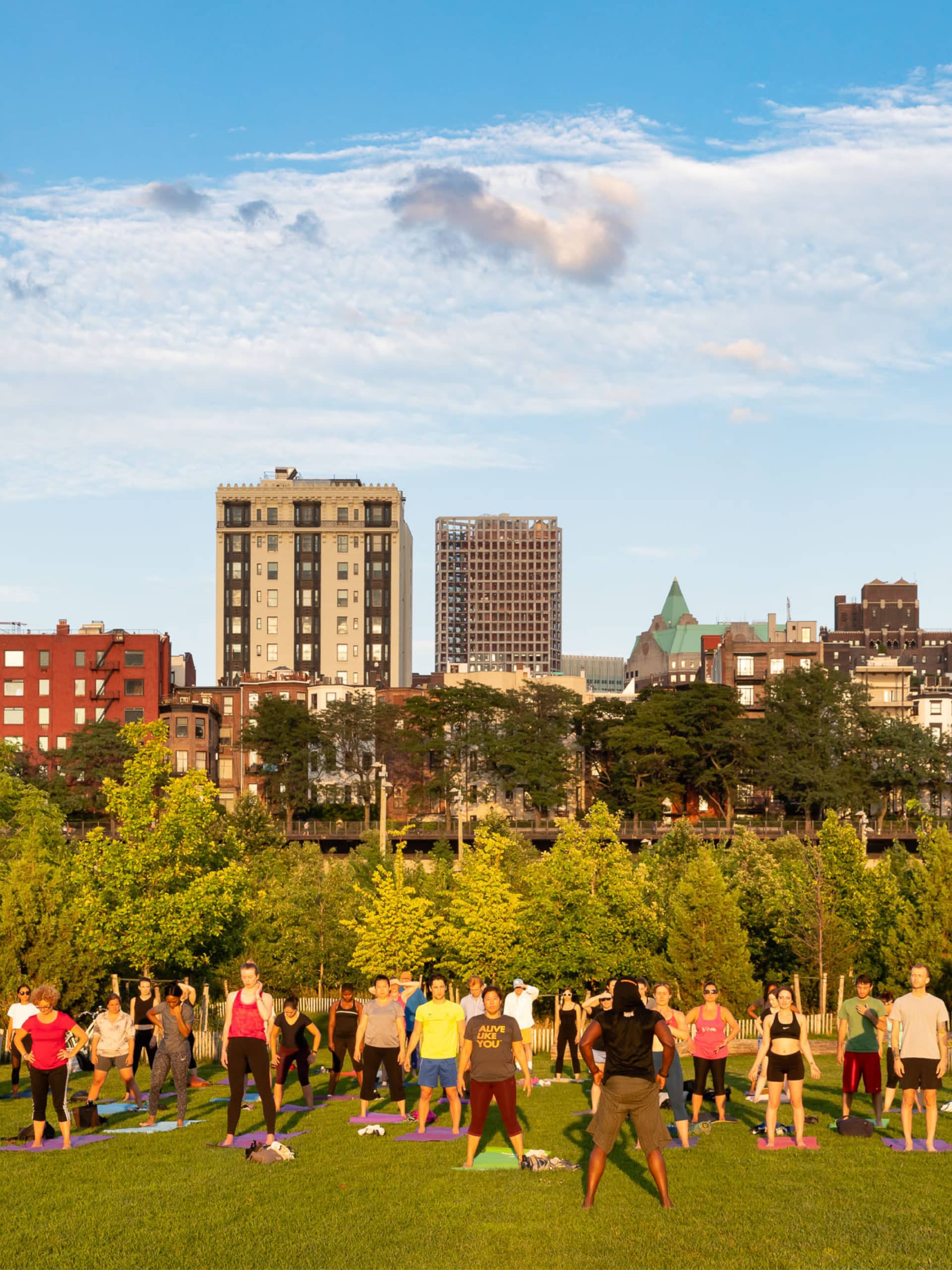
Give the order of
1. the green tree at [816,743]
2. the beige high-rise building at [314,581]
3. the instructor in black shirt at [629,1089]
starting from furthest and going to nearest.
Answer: the beige high-rise building at [314,581] < the green tree at [816,743] < the instructor in black shirt at [629,1089]

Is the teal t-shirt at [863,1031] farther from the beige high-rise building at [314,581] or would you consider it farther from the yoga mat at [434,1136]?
the beige high-rise building at [314,581]

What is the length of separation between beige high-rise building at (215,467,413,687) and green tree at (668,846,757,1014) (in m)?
131

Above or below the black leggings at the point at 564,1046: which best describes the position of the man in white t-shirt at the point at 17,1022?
above

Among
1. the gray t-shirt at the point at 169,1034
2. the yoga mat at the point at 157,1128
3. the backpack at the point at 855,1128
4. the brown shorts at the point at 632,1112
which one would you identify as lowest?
the yoga mat at the point at 157,1128

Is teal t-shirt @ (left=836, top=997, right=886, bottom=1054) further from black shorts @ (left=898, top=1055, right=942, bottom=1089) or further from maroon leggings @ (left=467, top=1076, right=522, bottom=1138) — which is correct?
maroon leggings @ (left=467, top=1076, right=522, bottom=1138)

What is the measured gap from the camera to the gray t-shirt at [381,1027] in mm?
18266

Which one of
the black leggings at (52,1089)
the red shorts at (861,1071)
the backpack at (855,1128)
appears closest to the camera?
the black leggings at (52,1089)

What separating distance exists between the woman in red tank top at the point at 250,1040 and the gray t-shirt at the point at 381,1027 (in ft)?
8.42

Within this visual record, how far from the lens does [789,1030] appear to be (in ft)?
51.3

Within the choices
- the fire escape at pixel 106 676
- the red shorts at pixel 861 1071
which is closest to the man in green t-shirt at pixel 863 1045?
the red shorts at pixel 861 1071

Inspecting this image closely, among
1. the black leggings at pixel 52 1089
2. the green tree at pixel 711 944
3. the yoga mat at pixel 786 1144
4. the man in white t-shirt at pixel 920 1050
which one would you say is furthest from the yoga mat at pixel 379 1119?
the green tree at pixel 711 944

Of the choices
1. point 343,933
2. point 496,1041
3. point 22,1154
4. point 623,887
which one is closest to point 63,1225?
point 22,1154

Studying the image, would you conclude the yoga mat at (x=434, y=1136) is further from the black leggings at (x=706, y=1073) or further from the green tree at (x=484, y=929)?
the green tree at (x=484, y=929)

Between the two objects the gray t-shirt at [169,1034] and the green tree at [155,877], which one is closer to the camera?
the gray t-shirt at [169,1034]
